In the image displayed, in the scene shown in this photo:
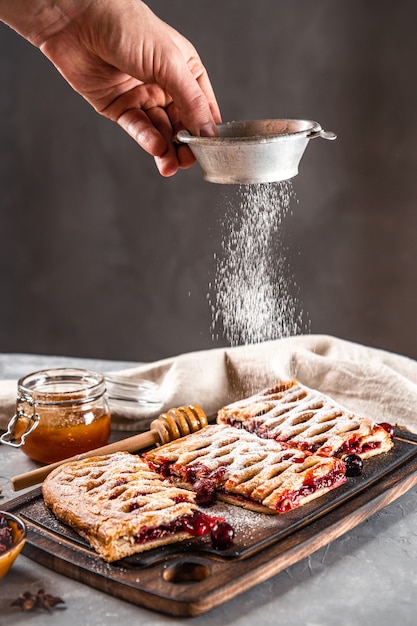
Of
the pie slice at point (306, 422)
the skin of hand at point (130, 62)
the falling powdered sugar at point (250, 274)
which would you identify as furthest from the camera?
the falling powdered sugar at point (250, 274)

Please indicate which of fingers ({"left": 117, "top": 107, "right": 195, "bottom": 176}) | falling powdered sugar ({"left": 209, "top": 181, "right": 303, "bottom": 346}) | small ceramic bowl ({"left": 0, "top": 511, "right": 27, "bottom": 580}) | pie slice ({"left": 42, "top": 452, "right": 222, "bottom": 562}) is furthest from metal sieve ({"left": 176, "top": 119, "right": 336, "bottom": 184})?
small ceramic bowl ({"left": 0, "top": 511, "right": 27, "bottom": 580})

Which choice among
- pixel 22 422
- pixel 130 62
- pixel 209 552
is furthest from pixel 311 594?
pixel 130 62

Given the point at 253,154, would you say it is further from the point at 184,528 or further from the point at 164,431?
the point at 184,528

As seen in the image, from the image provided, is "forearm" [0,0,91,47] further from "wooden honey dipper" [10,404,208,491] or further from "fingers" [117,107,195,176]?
"wooden honey dipper" [10,404,208,491]

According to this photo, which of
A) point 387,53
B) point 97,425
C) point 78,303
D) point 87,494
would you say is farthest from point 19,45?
point 87,494

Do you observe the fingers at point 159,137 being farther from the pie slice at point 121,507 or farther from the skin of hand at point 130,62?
the pie slice at point 121,507

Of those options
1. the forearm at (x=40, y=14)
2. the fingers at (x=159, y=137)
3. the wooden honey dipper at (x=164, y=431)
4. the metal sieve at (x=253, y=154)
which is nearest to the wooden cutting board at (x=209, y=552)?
the wooden honey dipper at (x=164, y=431)

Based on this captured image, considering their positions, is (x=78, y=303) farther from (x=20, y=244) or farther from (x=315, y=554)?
(x=315, y=554)
